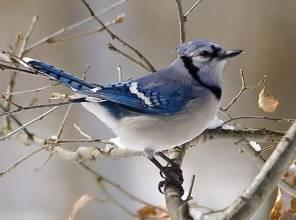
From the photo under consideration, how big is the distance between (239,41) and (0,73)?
48.1 inches

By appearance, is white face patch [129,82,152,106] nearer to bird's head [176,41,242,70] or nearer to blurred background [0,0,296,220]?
bird's head [176,41,242,70]

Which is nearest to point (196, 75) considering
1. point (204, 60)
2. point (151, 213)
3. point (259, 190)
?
point (204, 60)

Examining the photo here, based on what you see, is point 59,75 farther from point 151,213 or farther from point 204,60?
point 151,213

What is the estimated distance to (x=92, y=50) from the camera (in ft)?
10.3

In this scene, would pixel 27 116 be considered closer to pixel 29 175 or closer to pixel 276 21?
pixel 29 175

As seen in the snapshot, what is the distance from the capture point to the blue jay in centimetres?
93

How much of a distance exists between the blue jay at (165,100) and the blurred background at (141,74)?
1575 mm

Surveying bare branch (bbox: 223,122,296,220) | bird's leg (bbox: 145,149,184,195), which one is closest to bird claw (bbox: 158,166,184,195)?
bird's leg (bbox: 145,149,184,195)

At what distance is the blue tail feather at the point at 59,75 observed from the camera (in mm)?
877

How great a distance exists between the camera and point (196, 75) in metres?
0.98

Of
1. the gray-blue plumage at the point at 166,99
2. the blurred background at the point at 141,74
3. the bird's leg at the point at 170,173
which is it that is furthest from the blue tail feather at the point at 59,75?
the blurred background at the point at 141,74

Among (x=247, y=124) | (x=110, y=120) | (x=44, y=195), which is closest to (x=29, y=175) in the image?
(x=44, y=195)

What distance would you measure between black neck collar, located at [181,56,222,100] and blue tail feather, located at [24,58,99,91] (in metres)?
0.16

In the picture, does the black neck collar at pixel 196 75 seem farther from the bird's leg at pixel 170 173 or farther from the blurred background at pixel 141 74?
the blurred background at pixel 141 74
